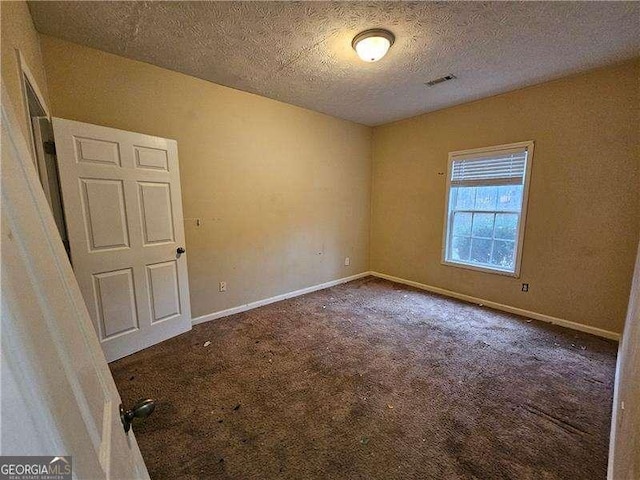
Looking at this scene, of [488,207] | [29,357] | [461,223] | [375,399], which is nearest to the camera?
[29,357]

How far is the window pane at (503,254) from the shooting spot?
10.7 ft

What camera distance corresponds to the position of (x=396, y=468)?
1.37 metres

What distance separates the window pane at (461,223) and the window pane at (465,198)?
96mm

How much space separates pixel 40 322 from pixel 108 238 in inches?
87.7

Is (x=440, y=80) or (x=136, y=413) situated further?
(x=440, y=80)

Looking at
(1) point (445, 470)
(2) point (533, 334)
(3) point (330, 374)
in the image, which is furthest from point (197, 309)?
(2) point (533, 334)

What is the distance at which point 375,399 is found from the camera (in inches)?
72.5

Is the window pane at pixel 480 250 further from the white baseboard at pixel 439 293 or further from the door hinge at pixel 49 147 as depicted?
the door hinge at pixel 49 147

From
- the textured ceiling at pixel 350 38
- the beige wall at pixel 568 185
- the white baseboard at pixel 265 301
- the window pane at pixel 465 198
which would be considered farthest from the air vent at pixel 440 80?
the white baseboard at pixel 265 301

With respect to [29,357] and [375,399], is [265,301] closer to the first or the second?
[375,399]

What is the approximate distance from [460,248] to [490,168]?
109 cm

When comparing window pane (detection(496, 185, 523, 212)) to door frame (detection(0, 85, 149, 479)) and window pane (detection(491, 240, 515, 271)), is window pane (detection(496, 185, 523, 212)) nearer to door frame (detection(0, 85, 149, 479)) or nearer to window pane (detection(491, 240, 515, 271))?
window pane (detection(491, 240, 515, 271))

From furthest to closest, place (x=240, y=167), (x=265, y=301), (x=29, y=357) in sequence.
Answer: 1. (x=265, y=301)
2. (x=240, y=167)
3. (x=29, y=357)

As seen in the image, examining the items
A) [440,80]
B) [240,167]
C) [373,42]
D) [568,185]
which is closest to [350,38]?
[373,42]
